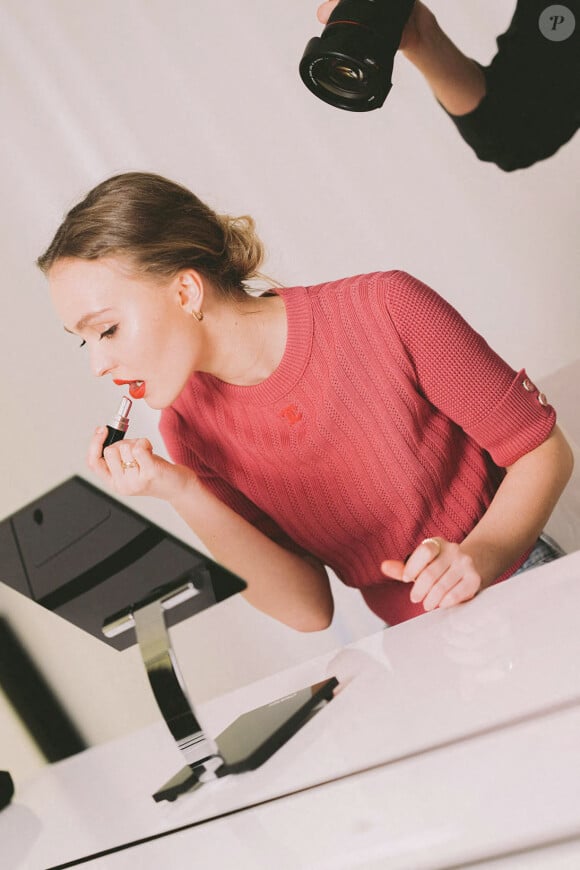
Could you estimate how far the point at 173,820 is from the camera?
0.62 m

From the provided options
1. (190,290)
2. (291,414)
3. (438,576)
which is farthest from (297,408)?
Result: (438,576)

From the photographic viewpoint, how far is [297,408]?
1034 millimetres

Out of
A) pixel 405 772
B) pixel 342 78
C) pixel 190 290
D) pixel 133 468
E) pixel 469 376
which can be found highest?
pixel 342 78

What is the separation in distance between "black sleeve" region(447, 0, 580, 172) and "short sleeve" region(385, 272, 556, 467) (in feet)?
1.36

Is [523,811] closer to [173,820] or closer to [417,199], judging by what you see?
[173,820]

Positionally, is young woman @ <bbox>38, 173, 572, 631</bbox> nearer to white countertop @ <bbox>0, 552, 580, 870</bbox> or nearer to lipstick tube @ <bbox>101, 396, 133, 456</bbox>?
lipstick tube @ <bbox>101, 396, 133, 456</bbox>

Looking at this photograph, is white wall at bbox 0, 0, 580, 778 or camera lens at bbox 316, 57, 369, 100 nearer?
camera lens at bbox 316, 57, 369, 100

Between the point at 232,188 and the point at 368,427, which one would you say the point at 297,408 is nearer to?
the point at 368,427

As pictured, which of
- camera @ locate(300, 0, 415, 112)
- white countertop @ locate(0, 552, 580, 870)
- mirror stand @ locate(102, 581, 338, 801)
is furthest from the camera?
camera @ locate(300, 0, 415, 112)

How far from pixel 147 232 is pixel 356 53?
302 millimetres

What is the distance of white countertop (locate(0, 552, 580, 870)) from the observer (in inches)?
16.3

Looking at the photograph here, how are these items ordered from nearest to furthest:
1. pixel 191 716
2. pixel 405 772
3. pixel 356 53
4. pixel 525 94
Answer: pixel 405 772
pixel 191 716
pixel 356 53
pixel 525 94

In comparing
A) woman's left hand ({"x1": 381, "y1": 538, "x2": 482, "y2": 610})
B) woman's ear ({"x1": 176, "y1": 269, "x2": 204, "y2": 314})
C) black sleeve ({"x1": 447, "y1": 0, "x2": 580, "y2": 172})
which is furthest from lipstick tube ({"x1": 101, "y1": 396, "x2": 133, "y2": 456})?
black sleeve ({"x1": 447, "y1": 0, "x2": 580, "y2": 172})

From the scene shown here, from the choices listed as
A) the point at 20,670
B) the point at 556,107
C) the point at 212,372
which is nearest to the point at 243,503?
the point at 212,372
